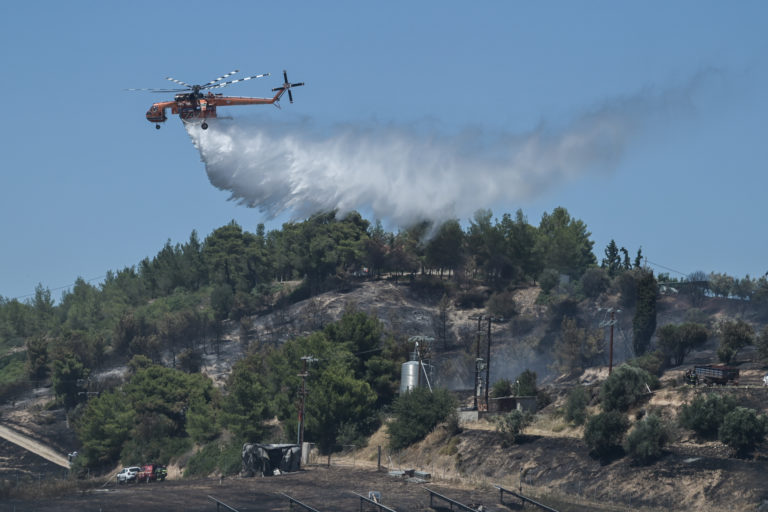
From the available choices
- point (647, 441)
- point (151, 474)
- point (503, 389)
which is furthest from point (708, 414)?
point (151, 474)

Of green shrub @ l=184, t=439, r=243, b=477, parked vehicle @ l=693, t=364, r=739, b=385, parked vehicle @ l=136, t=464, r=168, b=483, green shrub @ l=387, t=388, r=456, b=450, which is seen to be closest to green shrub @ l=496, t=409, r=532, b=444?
green shrub @ l=387, t=388, r=456, b=450

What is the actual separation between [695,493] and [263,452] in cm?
3219

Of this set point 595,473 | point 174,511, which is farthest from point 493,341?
point 174,511

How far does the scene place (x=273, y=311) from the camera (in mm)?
149500

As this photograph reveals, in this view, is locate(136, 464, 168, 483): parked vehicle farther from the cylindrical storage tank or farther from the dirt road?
the dirt road

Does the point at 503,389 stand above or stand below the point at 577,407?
above

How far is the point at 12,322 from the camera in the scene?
17750 centimetres

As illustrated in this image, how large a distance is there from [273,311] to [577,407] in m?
85.3

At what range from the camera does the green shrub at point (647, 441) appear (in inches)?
2260

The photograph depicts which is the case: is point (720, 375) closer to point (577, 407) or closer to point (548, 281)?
point (577, 407)

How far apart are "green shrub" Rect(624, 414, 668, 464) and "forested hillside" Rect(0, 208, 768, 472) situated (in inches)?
1057

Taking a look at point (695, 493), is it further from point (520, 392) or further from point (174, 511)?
point (520, 392)

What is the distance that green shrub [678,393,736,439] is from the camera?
5866 centimetres

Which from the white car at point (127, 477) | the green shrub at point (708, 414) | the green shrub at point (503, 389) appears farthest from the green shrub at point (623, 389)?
the white car at point (127, 477)
